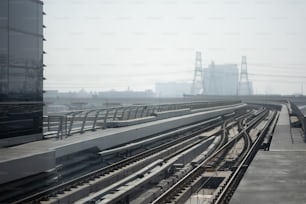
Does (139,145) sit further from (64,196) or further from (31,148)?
(64,196)

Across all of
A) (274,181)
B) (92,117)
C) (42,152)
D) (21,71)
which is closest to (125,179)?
(42,152)

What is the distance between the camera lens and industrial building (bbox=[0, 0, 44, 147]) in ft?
42.3

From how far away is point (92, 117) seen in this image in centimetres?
2567

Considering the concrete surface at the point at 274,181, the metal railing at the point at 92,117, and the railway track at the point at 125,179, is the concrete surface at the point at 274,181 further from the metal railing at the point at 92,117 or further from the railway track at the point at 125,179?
the metal railing at the point at 92,117

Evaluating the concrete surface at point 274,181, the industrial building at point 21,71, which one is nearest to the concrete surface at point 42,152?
the industrial building at point 21,71

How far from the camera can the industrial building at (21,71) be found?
1288cm

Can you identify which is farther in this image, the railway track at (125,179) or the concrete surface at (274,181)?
the railway track at (125,179)

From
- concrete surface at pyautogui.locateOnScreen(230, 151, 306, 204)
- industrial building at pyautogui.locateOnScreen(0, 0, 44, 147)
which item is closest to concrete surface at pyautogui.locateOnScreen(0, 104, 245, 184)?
industrial building at pyautogui.locateOnScreen(0, 0, 44, 147)

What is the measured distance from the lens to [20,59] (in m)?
13.7

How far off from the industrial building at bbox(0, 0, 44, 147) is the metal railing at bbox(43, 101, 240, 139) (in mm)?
1488

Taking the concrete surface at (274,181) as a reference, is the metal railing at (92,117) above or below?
above

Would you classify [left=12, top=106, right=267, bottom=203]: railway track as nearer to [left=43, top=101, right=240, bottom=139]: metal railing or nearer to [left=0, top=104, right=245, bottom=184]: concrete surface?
[left=0, top=104, right=245, bottom=184]: concrete surface

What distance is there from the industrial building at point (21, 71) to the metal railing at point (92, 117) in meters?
1.49

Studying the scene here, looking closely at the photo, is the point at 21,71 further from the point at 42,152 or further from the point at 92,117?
the point at 92,117
